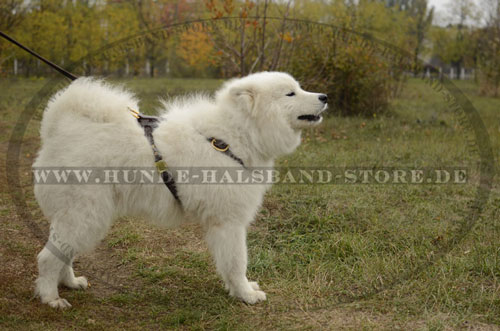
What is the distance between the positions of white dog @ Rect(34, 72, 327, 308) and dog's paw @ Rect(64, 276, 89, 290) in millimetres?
236

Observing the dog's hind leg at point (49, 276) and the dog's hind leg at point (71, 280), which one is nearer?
the dog's hind leg at point (49, 276)

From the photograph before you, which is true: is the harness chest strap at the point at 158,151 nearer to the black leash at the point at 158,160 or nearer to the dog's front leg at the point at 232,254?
the black leash at the point at 158,160

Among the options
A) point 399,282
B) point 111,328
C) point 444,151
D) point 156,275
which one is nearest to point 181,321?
point 111,328

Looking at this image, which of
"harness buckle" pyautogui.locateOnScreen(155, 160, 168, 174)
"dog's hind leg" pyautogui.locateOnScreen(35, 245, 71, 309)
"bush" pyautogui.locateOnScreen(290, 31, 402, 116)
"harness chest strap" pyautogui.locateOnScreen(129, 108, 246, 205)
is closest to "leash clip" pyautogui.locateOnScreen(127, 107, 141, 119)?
"harness chest strap" pyautogui.locateOnScreen(129, 108, 246, 205)

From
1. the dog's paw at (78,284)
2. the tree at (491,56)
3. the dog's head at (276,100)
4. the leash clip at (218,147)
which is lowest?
the dog's paw at (78,284)

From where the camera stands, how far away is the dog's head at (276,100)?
3156 mm

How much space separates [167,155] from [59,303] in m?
1.34

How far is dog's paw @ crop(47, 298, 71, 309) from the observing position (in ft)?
10.2

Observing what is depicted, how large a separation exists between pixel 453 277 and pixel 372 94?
24.9ft

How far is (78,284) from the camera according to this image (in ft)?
11.5

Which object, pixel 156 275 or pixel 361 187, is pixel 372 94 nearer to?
pixel 361 187

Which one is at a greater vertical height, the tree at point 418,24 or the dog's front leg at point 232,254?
the tree at point 418,24

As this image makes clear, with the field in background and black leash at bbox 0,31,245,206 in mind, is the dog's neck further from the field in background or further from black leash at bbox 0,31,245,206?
the field in background

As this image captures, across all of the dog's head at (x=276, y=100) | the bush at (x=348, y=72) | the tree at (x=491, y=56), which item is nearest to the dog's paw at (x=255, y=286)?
the dog's head at (x=276, y=100)
